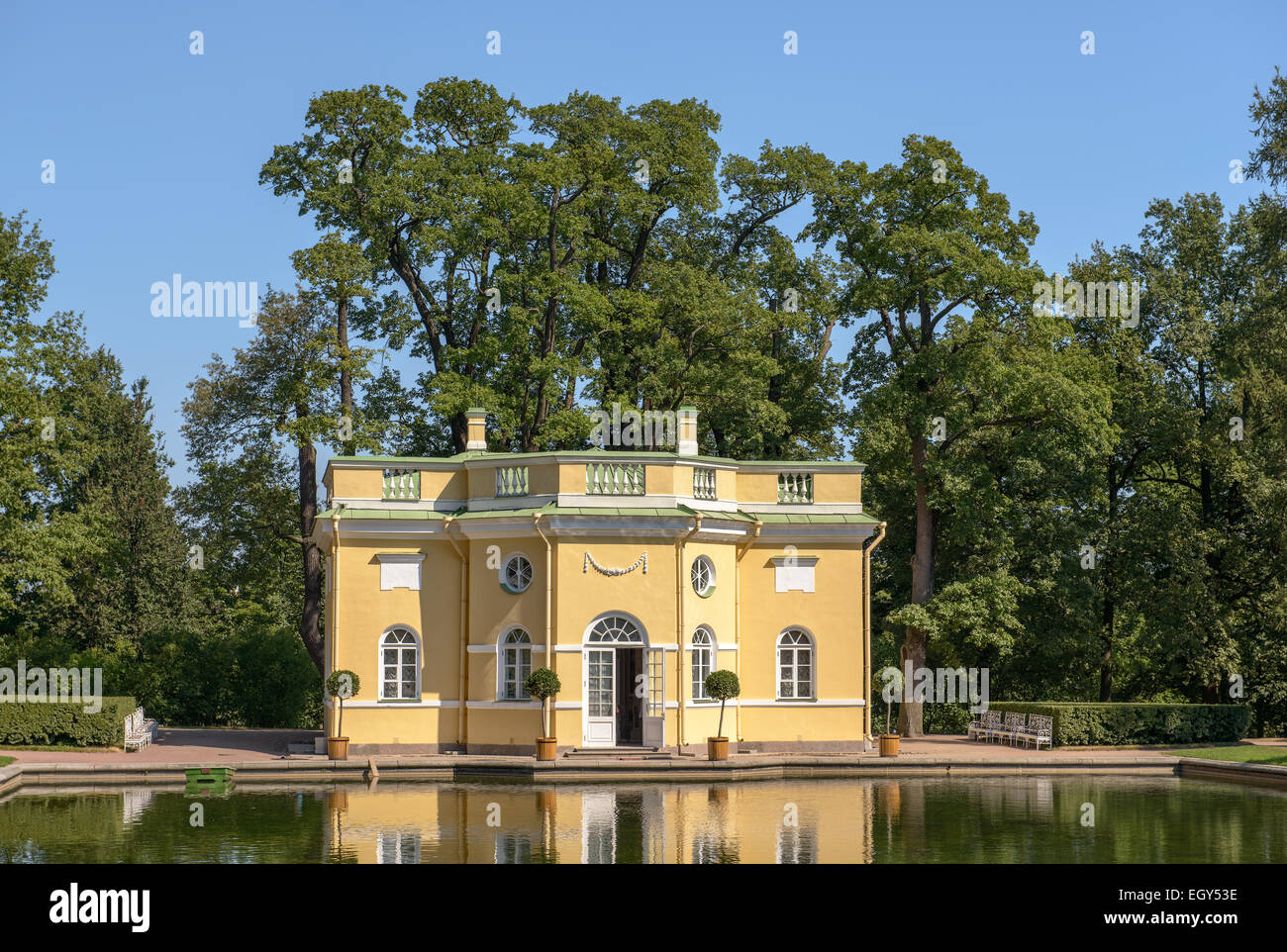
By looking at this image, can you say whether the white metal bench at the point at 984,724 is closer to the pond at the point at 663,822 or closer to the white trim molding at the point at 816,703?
the white trim molding at the point at 816,703

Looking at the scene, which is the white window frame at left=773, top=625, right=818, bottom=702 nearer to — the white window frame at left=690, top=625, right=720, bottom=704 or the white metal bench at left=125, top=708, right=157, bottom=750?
the white window frame at left=690, top=625, right=720, bottom=704

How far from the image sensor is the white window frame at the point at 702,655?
28.8 meters

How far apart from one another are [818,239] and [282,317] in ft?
48.0

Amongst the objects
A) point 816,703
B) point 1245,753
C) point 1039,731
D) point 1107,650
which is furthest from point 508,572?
point 1107,650

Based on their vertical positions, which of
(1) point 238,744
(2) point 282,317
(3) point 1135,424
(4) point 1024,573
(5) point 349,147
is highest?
(5) point 349,147

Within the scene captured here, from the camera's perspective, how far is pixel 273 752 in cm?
2939

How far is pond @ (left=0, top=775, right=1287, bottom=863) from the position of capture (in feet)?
57.4

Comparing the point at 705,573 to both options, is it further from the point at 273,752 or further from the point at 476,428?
the point at 273,752

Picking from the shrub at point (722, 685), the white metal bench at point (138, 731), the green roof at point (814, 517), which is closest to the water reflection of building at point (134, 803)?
the white metal bench at point (138, 731)

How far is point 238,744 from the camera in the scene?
31.6 m

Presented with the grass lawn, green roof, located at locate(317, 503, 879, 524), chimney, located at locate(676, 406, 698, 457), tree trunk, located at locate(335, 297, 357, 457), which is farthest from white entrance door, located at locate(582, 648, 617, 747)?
the grass lawn

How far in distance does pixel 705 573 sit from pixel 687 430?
11.0ft
